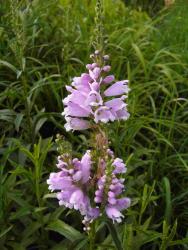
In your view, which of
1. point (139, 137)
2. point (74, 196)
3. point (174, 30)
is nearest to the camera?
point (74, 196)

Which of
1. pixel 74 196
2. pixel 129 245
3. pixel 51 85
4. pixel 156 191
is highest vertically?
pixel 74 196

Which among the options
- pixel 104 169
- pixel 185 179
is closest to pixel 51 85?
pixel 185 179

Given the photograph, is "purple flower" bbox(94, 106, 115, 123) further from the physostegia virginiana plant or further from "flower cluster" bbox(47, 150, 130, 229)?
"flower cluster" bbox(47, 150, 130, 229)

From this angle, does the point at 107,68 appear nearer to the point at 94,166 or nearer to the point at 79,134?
the point at 94,166

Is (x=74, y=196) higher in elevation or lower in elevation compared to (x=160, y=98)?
higher

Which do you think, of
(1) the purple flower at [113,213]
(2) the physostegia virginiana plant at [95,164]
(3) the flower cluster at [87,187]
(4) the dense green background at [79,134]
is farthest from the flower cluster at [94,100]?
(4) the dense green background at [79,134]

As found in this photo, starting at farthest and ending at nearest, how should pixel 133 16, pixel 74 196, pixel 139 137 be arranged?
pixel 133 16 < pixel 139 137 < pixel 74 196

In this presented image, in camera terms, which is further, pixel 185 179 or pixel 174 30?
pixel 174 30

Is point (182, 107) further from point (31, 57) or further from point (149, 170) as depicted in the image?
point (31, 57)

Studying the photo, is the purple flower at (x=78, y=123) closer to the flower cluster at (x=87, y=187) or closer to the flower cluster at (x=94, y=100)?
the flower cluster at (x=94, y=100)

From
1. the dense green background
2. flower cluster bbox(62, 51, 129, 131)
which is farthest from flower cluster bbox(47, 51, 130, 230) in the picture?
the dense green background
